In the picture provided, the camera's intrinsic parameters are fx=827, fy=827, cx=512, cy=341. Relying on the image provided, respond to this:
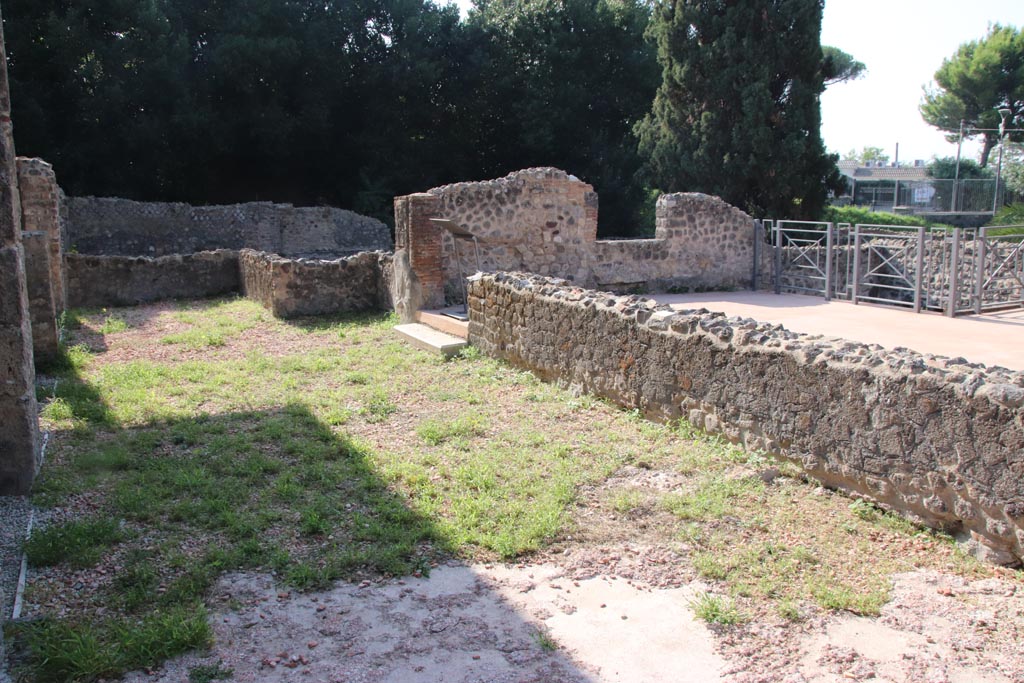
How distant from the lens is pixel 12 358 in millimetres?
4977

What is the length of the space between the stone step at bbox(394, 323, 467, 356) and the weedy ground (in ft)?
3.89

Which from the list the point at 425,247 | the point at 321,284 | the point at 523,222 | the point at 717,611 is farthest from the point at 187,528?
the point at 523,222

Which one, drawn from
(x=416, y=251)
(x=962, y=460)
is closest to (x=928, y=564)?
(x=962, y=460)

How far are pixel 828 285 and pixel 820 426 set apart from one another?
9.75 metres

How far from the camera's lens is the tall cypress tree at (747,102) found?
20078mm

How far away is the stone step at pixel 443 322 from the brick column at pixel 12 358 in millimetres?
5027

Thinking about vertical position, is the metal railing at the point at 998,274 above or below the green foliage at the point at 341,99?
below

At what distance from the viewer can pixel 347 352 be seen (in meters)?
9.36

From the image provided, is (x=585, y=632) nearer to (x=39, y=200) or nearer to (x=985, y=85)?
(x=39, y=200)

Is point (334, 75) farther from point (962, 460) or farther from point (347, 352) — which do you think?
point (962, 460)

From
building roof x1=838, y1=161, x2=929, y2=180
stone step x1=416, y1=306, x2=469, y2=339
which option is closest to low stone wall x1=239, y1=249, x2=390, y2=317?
stone step x1=416, y1=306, x2=469, y2=339

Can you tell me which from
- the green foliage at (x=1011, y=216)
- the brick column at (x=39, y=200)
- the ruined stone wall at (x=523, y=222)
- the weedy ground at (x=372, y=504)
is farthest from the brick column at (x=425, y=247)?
the green foliage at (x=1011, y=216)

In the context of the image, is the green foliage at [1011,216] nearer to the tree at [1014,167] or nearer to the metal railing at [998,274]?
the tree at [1014,167]

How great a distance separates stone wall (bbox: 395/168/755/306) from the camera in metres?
11.3
